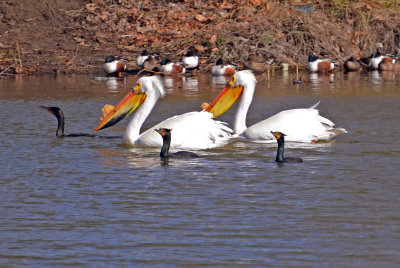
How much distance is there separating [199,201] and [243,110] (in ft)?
15.9

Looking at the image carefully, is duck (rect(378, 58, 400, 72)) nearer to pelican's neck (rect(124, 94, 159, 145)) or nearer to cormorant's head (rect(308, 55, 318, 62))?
cormorant's head (rect(308, 55, 318, 62))

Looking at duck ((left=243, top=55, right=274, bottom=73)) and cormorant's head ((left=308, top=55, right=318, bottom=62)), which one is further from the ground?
cormorant's head ((left=308, top=55, right=318, bottom=62))

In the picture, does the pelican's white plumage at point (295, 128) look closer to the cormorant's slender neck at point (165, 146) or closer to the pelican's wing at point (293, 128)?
the pelican's wing at point (293, 128)

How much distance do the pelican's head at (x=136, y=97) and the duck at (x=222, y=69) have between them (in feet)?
31.5

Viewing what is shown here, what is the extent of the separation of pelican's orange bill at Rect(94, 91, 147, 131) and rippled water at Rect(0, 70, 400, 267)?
40 centimetres

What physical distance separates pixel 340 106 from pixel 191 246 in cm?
939

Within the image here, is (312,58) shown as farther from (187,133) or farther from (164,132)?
(164,132)

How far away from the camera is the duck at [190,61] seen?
22.3 m

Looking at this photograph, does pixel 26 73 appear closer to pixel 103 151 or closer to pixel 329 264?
pixel 103 151

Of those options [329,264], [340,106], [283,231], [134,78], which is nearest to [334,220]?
[283,231]

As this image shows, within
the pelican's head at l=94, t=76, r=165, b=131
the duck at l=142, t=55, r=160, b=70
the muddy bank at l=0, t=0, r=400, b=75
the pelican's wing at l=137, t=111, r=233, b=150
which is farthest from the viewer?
the muddy bank at l=0, t=0, r=400, b=75

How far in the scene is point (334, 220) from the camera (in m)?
6.93

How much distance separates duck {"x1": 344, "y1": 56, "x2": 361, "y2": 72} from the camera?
75.6ft

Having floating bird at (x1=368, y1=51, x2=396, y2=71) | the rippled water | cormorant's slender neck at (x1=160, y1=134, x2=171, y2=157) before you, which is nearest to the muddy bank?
floating bird at (x1=368, y1=51, x2=396, y2=71)
